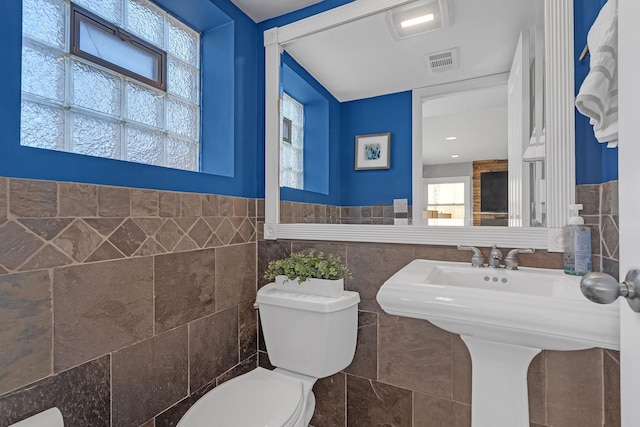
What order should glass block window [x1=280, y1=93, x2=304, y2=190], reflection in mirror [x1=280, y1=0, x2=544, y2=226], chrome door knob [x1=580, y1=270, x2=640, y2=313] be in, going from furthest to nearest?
glass block window [x1=280, y1=93, x2=304, y2=190]
reflection in mirror [x1=280, y1=0, x2=544, y2=226]
chrome door knob [x1=580, y1=270, x2=640, y2=313]

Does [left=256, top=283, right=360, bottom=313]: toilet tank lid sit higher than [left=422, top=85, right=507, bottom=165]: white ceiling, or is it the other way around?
[left=422, top=85, right=507, bottom=165]: white ceiling

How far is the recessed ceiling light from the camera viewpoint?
1398 millimetres

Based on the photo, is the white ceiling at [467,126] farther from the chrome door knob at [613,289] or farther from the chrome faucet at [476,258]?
the chrome door knob at [613,289]

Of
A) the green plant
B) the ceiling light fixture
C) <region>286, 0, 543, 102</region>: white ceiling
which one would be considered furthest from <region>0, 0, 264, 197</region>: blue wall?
the ceiling light fixture

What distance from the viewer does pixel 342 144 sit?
1.63 meters

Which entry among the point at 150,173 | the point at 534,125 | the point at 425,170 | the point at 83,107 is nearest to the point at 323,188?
A: the point at 425,170

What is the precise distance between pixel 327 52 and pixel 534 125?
1018 mm

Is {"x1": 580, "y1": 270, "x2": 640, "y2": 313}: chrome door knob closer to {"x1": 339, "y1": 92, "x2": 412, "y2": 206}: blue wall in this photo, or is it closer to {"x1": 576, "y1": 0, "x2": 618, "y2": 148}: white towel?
{"x1": 576, "y1": 0, "x2": 618, "y2": 148}: white towel

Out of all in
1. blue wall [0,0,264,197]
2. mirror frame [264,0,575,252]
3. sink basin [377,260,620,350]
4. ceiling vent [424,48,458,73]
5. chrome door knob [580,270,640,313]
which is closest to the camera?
chrome door knob [580,270,640,313]

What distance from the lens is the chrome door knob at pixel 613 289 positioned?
1.58ft

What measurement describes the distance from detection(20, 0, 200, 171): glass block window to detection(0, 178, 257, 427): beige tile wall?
28 cm

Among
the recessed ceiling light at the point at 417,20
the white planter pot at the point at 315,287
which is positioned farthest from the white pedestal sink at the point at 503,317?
the recessed ceiling light at the point at 417,20

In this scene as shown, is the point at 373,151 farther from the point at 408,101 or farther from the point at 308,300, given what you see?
the point at 308,300

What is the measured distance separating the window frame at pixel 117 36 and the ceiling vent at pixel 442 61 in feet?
4.01
